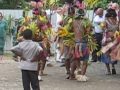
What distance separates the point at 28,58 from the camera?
950 centimetres

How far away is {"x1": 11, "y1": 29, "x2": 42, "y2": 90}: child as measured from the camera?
31.0ft

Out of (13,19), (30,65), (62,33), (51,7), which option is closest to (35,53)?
(30,65)

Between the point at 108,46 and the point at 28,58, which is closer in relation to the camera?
the point at 28,58

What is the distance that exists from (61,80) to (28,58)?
2935 mm

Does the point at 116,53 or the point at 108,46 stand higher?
the point at 108,46

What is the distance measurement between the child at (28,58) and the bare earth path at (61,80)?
1.51m

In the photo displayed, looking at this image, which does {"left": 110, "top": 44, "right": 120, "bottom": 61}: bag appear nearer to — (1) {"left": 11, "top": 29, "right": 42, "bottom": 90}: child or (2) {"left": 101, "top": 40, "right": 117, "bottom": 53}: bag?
(2) {"left": 101, "top": 40, "right": 117, "bottom": 53}: bag

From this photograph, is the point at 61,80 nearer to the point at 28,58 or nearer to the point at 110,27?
the point at 110,27

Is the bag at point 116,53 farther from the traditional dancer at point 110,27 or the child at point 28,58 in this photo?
the child at point 28,58

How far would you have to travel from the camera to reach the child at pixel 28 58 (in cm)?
945

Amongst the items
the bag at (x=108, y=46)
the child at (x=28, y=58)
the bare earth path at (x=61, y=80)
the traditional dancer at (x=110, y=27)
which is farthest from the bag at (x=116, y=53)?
the child at (x=28, y=58)

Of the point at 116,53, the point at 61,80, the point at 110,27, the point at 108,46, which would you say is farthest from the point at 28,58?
the point at 110,27

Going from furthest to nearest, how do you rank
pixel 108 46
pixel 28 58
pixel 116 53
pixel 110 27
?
pixel 110 27, pixel 108 46, pixel 116 53, pixel 28 58

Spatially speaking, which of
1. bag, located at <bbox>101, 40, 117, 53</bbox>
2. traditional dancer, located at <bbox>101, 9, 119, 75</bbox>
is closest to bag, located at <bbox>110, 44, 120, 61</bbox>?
bag, located at <bbox>101, 40, 117, 53</bbox>
